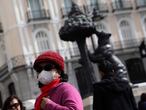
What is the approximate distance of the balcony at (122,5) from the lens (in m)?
41.3

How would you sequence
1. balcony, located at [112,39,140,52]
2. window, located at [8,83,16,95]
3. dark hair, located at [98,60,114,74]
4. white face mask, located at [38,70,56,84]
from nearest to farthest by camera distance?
white face mask, located at [38,70,56,84] < dark hair, located at [98,60,114,74] < window, located at [8,83,16,95] < balcony, located at [112,39,140,52]

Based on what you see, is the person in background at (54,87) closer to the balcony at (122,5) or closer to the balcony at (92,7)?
the balcony at (92,7)

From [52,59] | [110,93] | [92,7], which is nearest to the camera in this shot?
[52,59]

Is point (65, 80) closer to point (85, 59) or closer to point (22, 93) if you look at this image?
point (85, 59)

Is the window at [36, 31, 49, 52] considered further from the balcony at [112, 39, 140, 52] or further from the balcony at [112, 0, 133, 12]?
the balcony at [112, 0, 133, 12]

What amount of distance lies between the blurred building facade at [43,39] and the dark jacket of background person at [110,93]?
2970 cm

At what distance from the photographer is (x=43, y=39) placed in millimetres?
38875

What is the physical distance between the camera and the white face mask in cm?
387

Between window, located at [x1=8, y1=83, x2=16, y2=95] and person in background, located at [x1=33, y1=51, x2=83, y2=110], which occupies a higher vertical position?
person in background, located at [x1=33, y1=51, x2=83, y2=110]

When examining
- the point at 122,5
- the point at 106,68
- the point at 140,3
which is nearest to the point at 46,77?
the point at 106,68

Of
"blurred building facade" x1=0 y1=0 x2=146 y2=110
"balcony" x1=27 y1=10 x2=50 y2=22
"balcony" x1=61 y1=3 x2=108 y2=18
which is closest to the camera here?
"blurred building facade" x1=0 y1=0 x2=146 y2=110

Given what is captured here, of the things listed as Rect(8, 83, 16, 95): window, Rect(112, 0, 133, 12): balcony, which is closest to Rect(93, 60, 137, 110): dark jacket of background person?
Rect(8, 83, 16, 95): window

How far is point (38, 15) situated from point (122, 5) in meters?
7.16

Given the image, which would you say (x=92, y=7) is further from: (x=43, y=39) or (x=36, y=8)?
(x=43, y=39)
